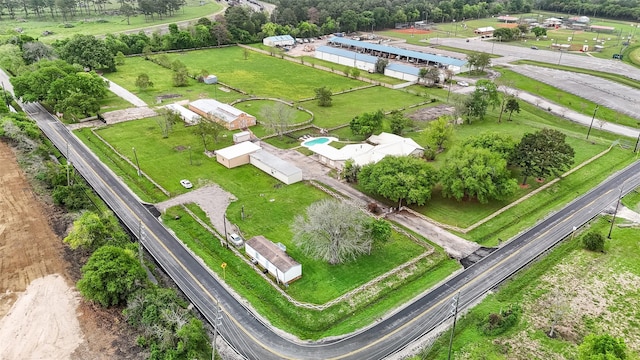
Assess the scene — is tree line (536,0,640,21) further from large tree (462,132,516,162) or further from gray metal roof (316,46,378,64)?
large tree (462,132,516,162)

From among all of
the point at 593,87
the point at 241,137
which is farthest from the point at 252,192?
the point at 593,87

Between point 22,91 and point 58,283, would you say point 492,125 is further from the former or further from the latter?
point 22,91

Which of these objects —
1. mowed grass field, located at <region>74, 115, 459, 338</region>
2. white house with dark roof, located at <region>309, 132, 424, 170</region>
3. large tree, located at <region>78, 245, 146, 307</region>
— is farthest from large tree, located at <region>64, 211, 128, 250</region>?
white house with dark roof, located at <region>309, 132, 424, 170</region>

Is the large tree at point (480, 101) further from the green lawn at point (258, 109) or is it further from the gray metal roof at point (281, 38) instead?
the gray metal roof at point (281, 38)

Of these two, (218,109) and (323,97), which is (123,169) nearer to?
(218,109)

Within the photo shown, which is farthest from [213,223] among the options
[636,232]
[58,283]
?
[636,232]

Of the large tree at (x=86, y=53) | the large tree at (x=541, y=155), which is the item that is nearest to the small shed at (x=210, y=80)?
the large tree at (x=86, y=53)

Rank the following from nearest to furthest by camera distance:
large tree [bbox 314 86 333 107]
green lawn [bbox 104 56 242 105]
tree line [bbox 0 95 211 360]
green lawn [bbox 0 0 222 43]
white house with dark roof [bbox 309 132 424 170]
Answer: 1. tree line [bbox 0 95 211 360]
2. white house with dark roof [bbox 309 132 424 170]
3. large tree [bbox 314 86 333 107]
4. green lawn [bbox 104 56 242 105]
5. green lawn [bbox 0 0 222 43]
